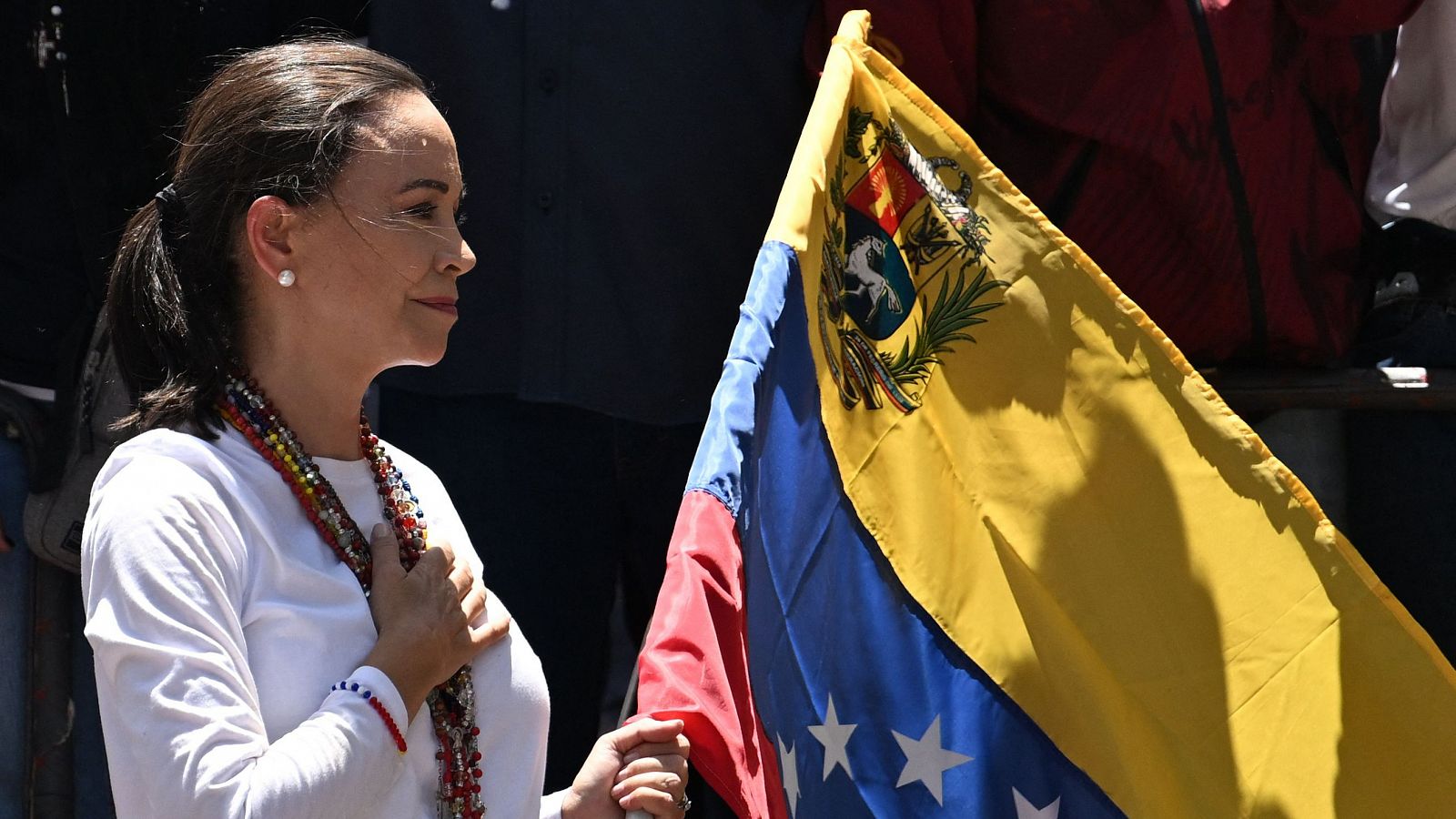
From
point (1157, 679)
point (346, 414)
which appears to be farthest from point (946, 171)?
point (346, 414)

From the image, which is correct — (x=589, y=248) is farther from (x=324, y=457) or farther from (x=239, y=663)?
(x=239, y=663)

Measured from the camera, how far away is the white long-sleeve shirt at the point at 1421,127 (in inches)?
106

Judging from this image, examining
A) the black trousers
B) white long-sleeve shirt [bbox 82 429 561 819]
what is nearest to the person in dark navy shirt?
the black trousers

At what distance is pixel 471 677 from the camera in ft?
5.90

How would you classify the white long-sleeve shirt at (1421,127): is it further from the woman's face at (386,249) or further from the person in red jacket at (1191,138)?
the woman's face at (386,249)

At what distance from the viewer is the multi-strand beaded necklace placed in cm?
173

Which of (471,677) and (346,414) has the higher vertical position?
(346,414)

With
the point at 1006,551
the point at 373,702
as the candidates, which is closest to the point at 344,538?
the point at 373,702

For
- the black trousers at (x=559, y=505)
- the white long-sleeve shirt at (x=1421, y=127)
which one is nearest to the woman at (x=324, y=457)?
the black trousers at (x=559, y=505)

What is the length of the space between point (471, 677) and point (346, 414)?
334 mm

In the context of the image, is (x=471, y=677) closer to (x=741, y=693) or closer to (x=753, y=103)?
(x=741, y=693)

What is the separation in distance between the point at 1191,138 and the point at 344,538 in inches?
62.5

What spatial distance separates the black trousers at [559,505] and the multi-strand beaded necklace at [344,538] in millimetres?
972

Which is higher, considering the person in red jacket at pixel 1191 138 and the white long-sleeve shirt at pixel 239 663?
the person in red jacket at pixel 1191 138
